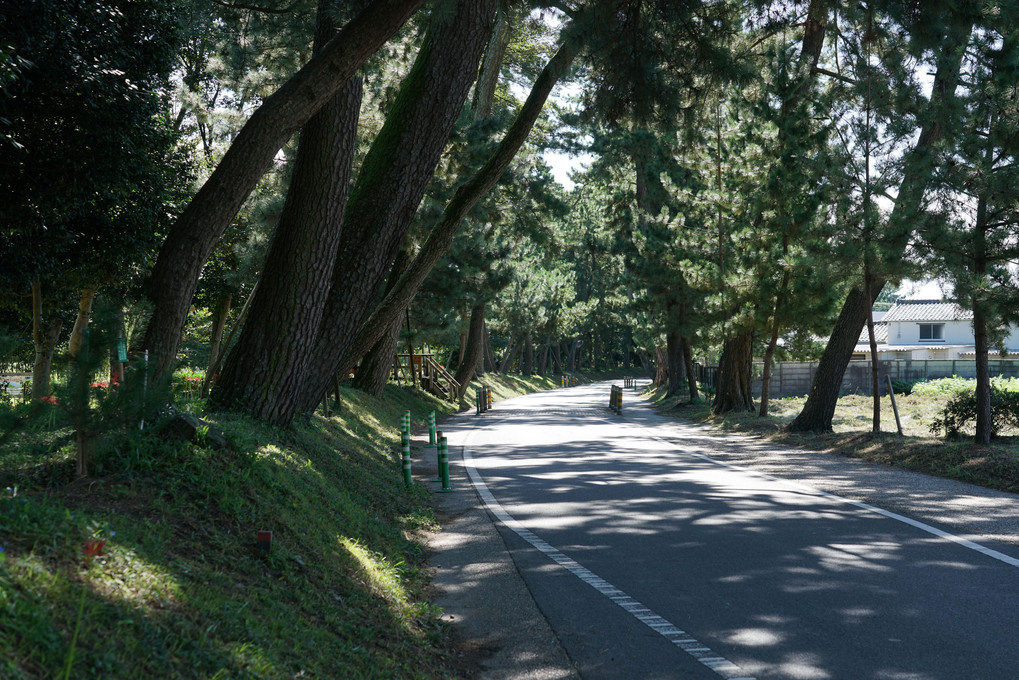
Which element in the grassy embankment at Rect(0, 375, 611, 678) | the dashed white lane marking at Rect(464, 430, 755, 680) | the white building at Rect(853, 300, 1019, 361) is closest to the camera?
the grassy embankment at Rect(0, 375, 611, 678)

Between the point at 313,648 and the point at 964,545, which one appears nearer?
the point at 313,648

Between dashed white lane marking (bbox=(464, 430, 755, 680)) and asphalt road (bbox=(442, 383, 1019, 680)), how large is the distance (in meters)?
0.02

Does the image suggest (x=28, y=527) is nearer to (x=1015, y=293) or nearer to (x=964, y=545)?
(x=964, y=545)

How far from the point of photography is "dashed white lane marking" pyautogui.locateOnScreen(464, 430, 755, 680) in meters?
4.98

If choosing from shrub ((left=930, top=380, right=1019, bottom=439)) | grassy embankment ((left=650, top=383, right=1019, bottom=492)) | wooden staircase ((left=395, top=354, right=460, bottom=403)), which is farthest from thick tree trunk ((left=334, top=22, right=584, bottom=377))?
wooden staircase ((left=395, top=354, right=460, bottom=403))

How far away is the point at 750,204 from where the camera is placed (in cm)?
2408

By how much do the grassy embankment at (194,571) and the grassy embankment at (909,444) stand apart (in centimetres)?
869

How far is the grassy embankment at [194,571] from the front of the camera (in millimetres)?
3396

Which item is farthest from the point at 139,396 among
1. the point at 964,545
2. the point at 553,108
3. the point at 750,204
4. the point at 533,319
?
the point at 533,319

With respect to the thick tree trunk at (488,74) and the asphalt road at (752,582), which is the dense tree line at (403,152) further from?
the asphalt road at (752,582)

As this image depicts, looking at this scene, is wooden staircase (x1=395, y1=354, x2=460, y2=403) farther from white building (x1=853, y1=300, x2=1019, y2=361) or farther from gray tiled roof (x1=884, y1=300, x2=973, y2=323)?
gray tiled roof (x1=884, y1=300, x2=973, y2=323)

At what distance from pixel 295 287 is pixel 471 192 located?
19.1ft

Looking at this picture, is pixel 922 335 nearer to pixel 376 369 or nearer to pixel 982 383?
pixel 376 369

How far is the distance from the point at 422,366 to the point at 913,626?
113ft
